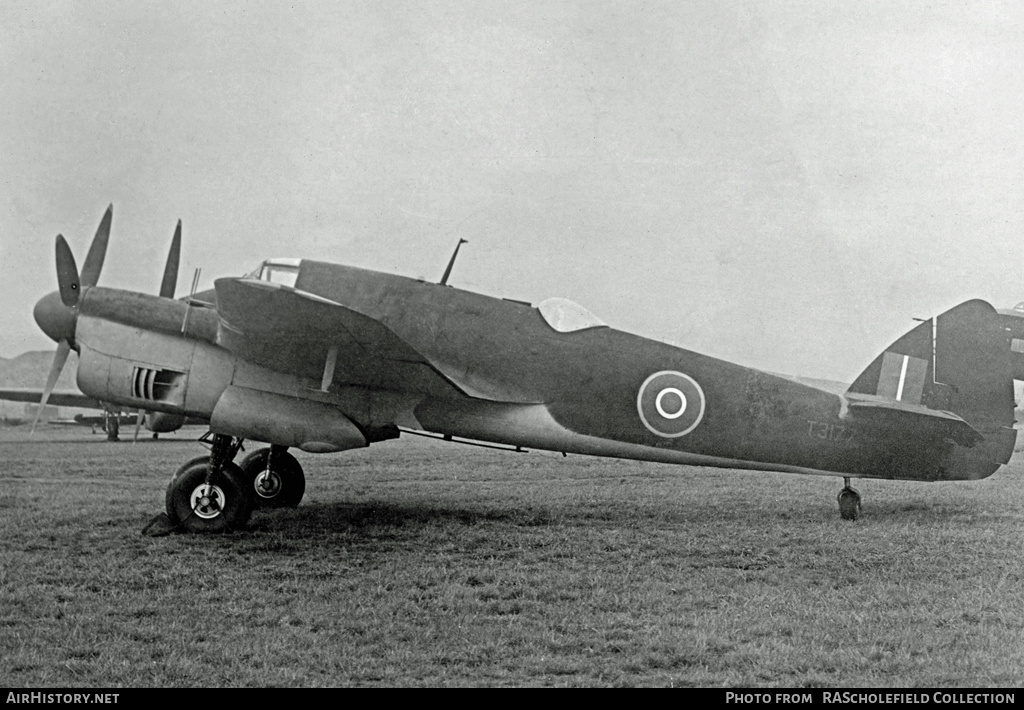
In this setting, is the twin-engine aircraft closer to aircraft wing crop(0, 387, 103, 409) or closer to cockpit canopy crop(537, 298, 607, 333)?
cockpit canopy crop(537, 298, 607, 333)

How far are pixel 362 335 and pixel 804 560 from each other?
3.28 metres

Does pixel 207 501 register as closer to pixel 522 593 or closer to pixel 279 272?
pixel 279 272

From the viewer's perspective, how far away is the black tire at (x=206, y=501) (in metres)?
5.62

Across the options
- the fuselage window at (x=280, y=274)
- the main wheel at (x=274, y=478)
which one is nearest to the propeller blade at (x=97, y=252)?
the fuselage window at (x=280, y=274)

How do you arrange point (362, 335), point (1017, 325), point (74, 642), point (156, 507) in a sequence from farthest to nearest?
point (156, 507)
point (1017, 325)
point (362, 335)
point (74, 642)

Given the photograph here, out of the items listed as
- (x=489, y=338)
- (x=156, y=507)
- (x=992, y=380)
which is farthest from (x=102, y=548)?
(x=992, y=380)

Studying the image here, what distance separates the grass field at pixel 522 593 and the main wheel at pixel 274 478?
24 cm

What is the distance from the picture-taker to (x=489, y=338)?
6.18 m

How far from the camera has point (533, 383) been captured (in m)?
6.25

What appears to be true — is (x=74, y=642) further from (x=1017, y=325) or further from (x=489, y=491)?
(x=1017, y=325)

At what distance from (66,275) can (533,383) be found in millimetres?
3583

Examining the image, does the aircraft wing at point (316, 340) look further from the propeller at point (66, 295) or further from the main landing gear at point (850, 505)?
the main landing gear at point (850, 505)

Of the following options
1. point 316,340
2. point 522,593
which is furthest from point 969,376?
point 316,340

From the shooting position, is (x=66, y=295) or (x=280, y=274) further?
(x=280, y=274)
